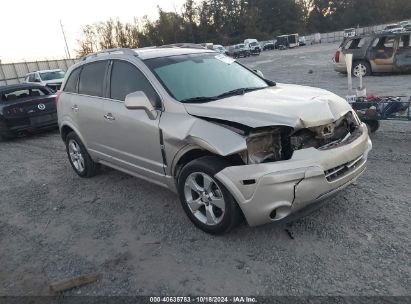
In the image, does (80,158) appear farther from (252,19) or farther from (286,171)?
(252,19)

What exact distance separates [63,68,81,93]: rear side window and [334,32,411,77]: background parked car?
10.5 meters

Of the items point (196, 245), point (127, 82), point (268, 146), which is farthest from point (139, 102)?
point (196, 245)

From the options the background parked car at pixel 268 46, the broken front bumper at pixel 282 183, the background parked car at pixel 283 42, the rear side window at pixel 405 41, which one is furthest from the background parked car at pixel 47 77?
the background parked car at pixel 268 46

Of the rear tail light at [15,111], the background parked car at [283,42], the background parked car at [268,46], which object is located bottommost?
the background parked car at [268,46]

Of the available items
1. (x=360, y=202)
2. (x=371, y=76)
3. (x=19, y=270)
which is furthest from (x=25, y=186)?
(x=371, y=76)

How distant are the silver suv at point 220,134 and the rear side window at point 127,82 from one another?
1cm

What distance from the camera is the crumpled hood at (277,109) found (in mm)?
3398

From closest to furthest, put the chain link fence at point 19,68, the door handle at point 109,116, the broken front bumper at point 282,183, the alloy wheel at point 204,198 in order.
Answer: the broken front bumper at point 282,183
the alloy wheel at point 204,198
the door handle at point 109,116
the chain link fence at point 19,68

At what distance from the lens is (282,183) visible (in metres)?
3.20

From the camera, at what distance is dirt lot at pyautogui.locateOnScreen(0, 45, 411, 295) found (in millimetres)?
3057

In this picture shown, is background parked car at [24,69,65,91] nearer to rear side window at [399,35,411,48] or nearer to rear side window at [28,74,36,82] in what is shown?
rear side window at [28,74,36,82]

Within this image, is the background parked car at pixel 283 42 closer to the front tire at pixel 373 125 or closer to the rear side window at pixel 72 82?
the front tire at pixel 373 125

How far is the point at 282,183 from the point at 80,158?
3.78 meters

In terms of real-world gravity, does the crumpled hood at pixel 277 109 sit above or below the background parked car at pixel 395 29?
above
